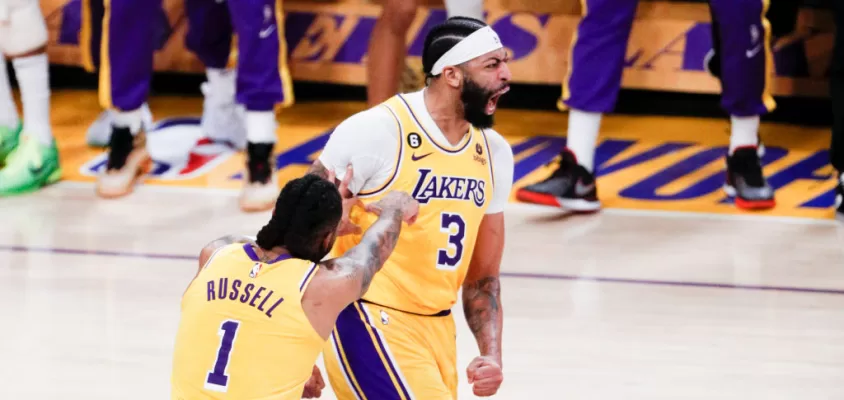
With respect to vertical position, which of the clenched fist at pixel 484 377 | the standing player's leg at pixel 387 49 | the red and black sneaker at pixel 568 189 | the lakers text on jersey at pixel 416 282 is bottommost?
the red and black sneaker at pixel 568 189

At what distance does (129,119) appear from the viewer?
20.4 feet

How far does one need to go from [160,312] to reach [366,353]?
1894 millimetres

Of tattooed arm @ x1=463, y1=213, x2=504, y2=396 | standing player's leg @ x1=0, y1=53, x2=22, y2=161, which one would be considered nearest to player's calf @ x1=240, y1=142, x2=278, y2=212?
standing player's leg @ x1=0, y1=53, x2=22, y2=161

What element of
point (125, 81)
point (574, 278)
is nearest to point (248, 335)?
point (574, 278)

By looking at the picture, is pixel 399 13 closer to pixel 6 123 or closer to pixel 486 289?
pixel 6 123

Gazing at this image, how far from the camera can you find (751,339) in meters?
4.72

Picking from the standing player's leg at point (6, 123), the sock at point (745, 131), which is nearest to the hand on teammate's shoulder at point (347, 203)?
the sock at point (745, 131)

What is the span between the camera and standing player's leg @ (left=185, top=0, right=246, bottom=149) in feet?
21.9

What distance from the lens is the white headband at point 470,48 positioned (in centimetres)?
319

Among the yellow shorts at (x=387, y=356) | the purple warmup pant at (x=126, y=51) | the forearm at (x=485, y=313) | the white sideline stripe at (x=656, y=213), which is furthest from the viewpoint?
the white sideline stripe at (x=656, y=213)

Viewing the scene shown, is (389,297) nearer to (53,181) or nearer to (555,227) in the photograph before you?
(555,227)

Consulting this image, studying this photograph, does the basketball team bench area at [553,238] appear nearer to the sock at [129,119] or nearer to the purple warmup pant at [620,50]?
the sock at [129,119]

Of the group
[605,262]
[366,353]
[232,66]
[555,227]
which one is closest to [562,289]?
[605,262]

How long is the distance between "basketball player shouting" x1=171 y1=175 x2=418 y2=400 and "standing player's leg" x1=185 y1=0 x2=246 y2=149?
13.0 feet
